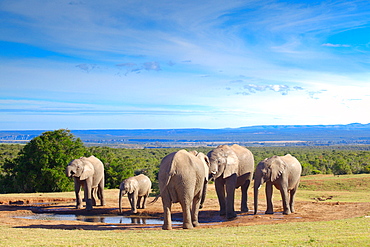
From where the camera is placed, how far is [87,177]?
2642 cm

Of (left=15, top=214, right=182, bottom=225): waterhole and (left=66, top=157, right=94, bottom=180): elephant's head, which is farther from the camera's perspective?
(left=66, top=157, right=94, bottom=180): elephant's head

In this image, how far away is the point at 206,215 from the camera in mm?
22875

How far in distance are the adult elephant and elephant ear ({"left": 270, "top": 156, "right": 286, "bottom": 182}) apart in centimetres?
149

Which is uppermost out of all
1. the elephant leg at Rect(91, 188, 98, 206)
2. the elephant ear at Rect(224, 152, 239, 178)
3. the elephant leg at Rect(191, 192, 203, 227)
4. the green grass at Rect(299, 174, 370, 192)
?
the elephant ear at Rect(224, 152, 239, 178)

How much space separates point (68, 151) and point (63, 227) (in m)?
26.5

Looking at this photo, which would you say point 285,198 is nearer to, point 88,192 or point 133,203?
point 133,203

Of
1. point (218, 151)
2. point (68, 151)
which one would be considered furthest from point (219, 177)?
point (68, 151)

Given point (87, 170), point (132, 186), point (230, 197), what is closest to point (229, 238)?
point (230, 197)

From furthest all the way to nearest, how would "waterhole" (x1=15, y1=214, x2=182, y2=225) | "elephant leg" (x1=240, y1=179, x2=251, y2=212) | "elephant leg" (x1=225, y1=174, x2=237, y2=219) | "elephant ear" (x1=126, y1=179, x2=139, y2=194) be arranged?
"elephant ear" (x1=126, y1=179, x2=139, y2=194) < "elephant leg" (x1=240, y1=179, x2=251, y2=212) < "waterhole" (x1=15, y1=214, x2=182, y2=225) < "elephant leg" (x1=225, y1=174, x2=237, y2=219)

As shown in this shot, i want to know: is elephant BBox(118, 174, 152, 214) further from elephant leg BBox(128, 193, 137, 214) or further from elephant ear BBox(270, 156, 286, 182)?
elephant ear BBox(270, 156, 286, 182)

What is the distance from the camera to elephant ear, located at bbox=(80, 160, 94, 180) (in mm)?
26072

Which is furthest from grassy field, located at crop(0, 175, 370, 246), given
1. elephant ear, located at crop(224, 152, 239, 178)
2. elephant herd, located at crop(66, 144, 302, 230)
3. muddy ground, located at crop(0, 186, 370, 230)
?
elephant ear, located at crop(224, 152, 239, 178)

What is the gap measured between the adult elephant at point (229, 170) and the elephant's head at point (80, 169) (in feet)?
27.9

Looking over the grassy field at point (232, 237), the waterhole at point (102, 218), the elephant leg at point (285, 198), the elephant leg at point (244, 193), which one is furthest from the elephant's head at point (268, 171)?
the grassy field at point (232, 237)
